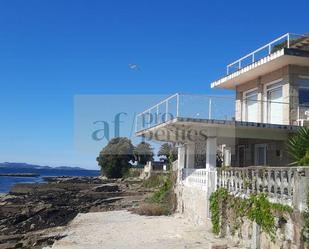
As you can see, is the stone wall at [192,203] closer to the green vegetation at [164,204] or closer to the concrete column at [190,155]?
the green vegetation at [164,204]

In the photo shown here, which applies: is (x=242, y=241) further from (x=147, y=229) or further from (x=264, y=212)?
(x=147, y=229)

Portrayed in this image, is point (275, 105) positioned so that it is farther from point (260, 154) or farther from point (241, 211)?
point (241, 211)

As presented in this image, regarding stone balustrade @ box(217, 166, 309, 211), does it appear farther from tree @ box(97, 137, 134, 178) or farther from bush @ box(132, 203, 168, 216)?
tree @ box(97, 137, 134, 178)

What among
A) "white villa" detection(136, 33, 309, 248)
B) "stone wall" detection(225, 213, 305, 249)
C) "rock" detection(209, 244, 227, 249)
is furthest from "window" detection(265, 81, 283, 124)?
"rock" detection(209, 244, 227, 249)

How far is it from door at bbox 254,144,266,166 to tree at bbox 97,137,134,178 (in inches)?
2462

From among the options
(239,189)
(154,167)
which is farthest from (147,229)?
(154,167)

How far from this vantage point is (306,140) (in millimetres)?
15195

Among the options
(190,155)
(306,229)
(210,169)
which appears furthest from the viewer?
(190,155)

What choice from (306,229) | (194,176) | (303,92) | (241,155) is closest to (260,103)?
(303,92)

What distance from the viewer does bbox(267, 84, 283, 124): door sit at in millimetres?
19984

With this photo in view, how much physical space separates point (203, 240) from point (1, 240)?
29.2 feet

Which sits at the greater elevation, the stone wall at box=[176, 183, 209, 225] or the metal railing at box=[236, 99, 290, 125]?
the metal railing at box=[236, 99, 290, 125]

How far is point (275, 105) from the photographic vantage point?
20.4 metres

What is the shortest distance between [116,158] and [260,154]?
67.2m
